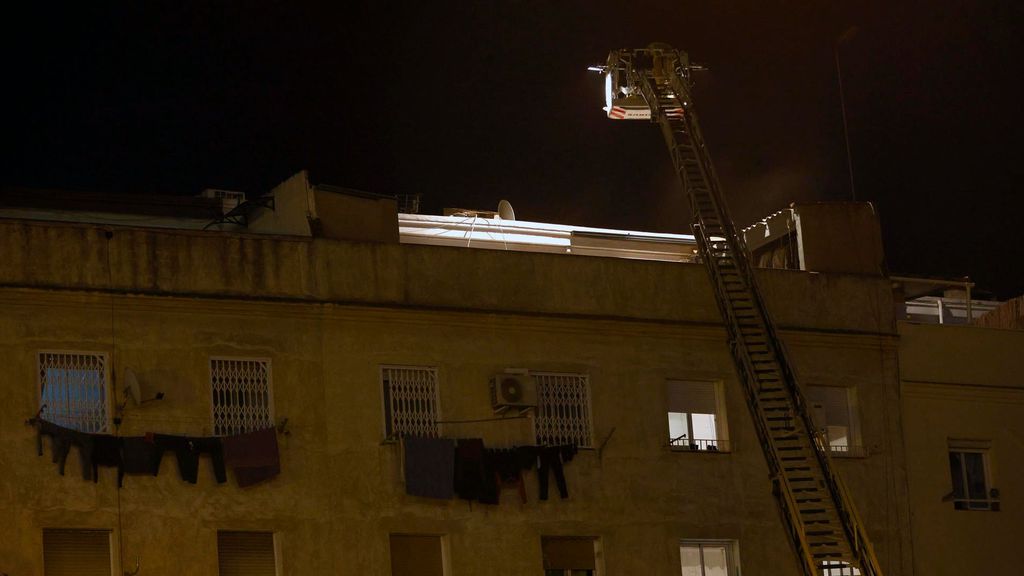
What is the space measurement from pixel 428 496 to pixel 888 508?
27.2ft

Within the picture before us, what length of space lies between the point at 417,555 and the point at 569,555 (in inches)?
97.9

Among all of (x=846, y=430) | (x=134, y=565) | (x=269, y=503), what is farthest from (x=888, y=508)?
(x=134, y=565)

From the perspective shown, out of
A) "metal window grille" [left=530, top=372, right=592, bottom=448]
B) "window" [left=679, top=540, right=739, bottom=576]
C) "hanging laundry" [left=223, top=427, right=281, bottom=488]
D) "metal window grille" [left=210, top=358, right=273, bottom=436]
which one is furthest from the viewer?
"window" [left=679, top=540, right=739, bottom=576]

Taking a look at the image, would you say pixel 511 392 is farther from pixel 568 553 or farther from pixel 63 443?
pixel 63 443

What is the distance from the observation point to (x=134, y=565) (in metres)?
26.0

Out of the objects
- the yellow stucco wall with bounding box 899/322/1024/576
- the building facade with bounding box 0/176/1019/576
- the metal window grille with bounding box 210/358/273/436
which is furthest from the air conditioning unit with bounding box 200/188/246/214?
the yellow stucco wall with bounding box 899/322/1024/576

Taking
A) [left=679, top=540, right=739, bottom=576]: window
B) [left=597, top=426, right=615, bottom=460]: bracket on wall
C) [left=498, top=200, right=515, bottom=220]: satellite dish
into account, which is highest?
[left=498, top=200, right=515, bottom=220]: satellite dish

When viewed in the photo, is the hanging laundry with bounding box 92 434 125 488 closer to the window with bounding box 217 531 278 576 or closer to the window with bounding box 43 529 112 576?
the window with bounding box 43 529 112 576

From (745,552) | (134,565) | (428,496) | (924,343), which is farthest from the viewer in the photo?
(924,343)

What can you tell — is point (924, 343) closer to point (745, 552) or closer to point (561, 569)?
point (745, 552)

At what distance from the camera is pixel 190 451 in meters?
26.8

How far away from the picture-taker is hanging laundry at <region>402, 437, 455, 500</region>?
2834cm

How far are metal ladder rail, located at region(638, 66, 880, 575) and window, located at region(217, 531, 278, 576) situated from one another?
6.95 meters

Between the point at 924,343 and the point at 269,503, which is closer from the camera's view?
the point at 269,503
